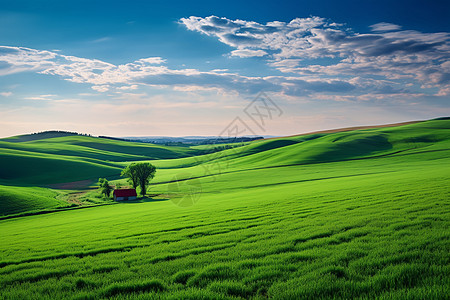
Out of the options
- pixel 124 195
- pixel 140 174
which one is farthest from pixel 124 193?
pixel 140 174

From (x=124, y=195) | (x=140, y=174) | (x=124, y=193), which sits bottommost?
(x=124, y=195)

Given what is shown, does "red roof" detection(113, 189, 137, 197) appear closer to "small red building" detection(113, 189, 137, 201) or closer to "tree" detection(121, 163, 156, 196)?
"small red building" detection(113, 189, 137, 201)

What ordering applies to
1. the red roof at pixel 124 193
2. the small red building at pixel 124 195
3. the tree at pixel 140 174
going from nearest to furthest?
the small red building at pixel 124 195, the red roof at pixel 124 193, the tree at pixel 140 174

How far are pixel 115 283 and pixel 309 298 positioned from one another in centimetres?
460

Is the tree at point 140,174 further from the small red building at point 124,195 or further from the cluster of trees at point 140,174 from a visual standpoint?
the small red building at point 124,195

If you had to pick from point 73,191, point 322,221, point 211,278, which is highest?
point 211,278

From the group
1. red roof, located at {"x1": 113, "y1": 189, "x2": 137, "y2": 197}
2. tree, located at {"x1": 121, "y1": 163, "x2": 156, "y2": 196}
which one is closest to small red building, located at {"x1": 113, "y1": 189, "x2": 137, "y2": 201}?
red roof, located at {"x1": 113, "y1": 189, "x2": 137, "y2": 197}

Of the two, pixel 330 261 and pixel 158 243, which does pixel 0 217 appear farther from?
pixel 330 261

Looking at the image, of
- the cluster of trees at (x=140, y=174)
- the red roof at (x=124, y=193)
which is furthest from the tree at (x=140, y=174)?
the red roof at (x=124, y=193)

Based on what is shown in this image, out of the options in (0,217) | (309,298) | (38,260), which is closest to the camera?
(309,298)

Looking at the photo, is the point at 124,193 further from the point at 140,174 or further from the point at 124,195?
the point at 140,174

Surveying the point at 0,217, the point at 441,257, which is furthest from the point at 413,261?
the point at 0,217

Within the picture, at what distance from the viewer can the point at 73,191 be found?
233 ft

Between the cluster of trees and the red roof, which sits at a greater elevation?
the cluster of trees
